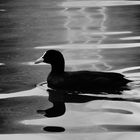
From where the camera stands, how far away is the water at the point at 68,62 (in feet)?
32.7

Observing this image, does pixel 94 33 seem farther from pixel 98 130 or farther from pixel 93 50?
pixel 98 130

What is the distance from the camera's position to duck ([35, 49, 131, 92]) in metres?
12.1

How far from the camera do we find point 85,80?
485 inches

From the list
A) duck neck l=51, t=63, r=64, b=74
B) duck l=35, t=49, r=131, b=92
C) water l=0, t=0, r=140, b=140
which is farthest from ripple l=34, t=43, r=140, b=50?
duck l=35, t=49, r=131, b=92

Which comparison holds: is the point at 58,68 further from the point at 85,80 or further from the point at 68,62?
the point at 68,62

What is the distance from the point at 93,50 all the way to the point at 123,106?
531 cm

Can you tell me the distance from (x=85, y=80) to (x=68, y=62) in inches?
105

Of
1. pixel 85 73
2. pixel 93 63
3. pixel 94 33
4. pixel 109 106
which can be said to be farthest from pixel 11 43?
pixel 109 106

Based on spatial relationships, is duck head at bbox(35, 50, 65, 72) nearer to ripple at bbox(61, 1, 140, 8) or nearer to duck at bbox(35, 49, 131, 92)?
duck at bbox(35, 49, 131, 92)

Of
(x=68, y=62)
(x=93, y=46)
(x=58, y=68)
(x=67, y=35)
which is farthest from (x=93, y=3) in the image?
(x=58, y=68)

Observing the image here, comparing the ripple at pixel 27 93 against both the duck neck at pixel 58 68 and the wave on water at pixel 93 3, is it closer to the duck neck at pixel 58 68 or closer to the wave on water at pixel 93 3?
the duck neck at pixel 58 68

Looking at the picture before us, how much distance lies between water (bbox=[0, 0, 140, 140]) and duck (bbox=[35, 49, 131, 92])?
0.23m

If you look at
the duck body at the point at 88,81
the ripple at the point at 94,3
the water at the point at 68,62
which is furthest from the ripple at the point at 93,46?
the ripple at the point at 94,3

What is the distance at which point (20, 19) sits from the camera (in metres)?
21.3
